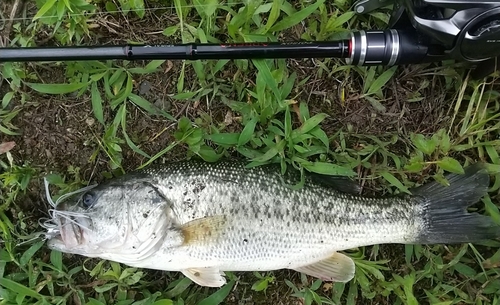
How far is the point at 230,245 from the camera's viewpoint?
8.85ft

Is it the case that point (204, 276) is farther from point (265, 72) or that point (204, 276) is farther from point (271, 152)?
point (265, 72)

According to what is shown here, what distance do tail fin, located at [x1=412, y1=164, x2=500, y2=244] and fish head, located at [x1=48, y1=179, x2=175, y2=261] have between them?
1.42 m

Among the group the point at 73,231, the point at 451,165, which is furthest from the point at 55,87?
the point at 451,165

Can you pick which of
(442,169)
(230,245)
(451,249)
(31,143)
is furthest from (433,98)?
(31,143)

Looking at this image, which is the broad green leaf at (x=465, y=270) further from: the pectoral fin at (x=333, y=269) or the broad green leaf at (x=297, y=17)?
the broad green leaf at (x=297, y=17)

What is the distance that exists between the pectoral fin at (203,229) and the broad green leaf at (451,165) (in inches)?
48.9

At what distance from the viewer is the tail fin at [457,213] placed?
2826 mm

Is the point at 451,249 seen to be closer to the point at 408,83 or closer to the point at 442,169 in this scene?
the point at 442,169

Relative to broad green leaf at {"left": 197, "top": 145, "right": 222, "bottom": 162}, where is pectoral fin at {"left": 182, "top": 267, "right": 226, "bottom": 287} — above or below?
below

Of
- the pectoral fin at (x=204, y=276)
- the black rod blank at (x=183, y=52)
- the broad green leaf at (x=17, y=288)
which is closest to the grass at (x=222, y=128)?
the broad green leaf at (x=17, y=288)

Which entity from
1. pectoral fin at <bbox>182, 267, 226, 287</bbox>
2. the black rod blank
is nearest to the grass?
pectoral fin at <bbox>182, 267, 226, 287</bbox>

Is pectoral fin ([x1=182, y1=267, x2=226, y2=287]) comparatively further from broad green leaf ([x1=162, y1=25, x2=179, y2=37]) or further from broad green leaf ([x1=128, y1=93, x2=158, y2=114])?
broad green leaf ([x1=162, y1=25, x2=179, y2=37])

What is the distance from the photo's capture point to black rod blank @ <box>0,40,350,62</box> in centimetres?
248

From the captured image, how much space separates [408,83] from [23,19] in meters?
2.30
